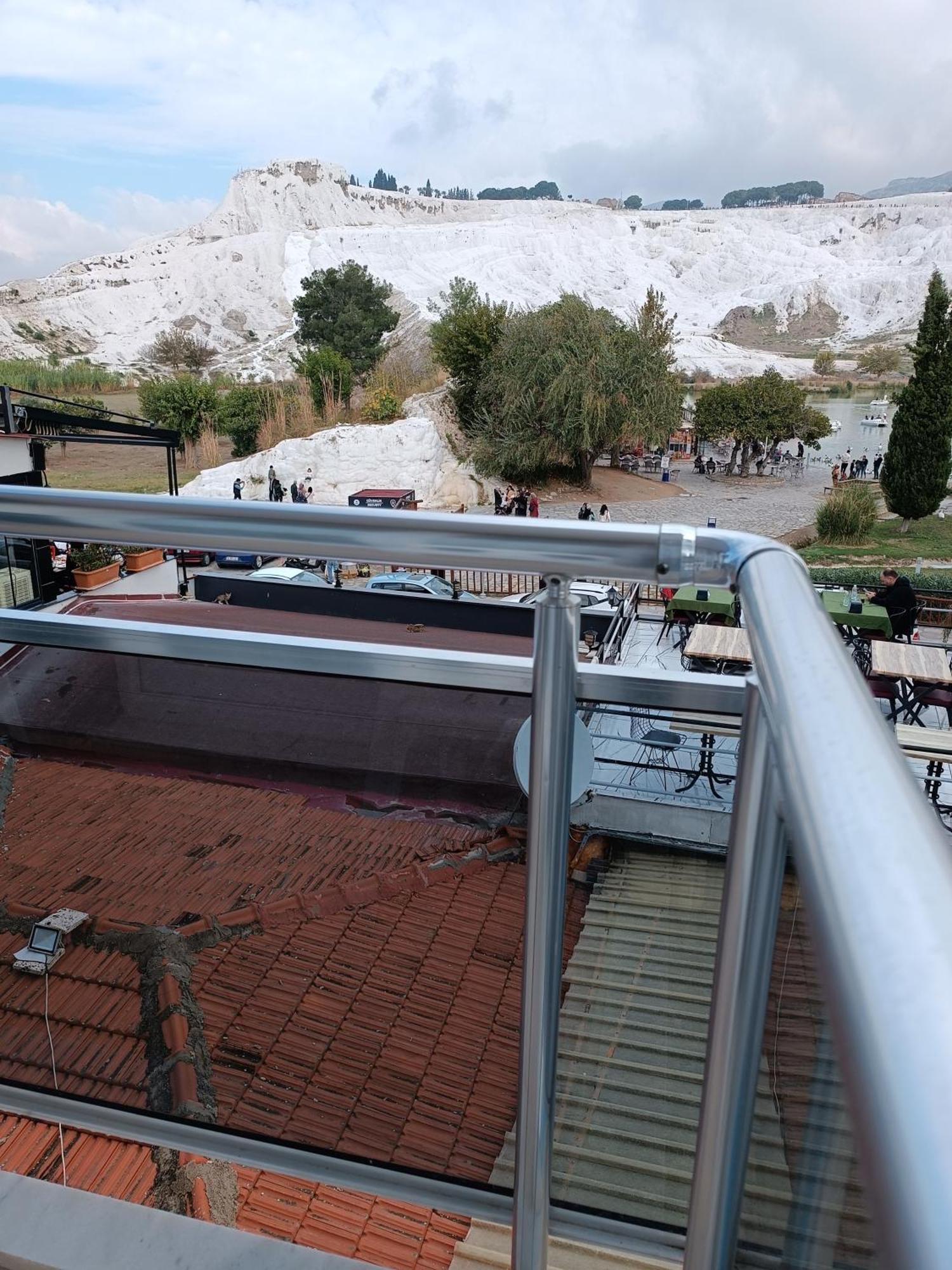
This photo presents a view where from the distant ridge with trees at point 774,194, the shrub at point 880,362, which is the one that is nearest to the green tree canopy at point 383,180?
the distant ridge with trees at point 774,194

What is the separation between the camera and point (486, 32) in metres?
125

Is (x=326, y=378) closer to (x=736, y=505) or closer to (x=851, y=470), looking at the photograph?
(x=736, y=505)

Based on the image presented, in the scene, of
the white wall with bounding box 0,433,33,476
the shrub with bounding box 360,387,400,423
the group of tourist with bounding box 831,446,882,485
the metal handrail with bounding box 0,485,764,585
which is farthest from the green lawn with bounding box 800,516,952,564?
the metal handrail with bounding box 0,485,764,585

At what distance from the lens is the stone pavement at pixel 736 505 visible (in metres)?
23.4

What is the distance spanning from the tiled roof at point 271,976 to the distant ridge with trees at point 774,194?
15769cm

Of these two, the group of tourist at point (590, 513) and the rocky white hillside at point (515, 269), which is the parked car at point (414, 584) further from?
the rocky white hillside at point (515, 269)

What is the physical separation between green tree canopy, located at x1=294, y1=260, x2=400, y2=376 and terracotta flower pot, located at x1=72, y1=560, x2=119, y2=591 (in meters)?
31.3

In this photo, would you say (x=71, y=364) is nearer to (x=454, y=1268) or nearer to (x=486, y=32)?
(x=454, y=1268)

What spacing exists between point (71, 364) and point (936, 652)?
5467 cm

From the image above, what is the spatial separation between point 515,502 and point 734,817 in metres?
20.6

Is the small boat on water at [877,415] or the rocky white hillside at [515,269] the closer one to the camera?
the small boat on water at [877,415]

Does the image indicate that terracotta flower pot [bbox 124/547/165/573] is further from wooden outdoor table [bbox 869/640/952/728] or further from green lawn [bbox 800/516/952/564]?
green lawn [bbox 800/516/952/564]

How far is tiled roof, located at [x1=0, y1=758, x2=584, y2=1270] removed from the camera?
1.15 metres

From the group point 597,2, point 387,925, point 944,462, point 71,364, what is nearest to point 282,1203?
point 387,925
